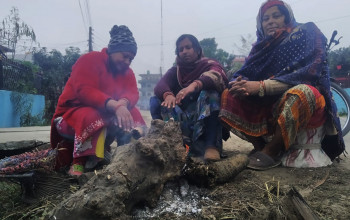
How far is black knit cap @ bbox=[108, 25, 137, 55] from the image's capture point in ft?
8.73

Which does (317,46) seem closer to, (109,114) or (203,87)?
(203,87)

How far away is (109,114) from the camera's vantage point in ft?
8.18

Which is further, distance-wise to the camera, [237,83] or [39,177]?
[237,83]

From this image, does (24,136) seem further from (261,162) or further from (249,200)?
(249,200)

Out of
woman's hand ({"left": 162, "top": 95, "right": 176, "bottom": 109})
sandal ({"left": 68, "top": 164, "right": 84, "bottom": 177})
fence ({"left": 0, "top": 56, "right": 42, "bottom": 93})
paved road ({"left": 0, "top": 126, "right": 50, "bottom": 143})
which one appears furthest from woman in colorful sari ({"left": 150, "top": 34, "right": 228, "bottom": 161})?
fence ({"left": 0, "top": 56, "right": 42, "bottom": 93})

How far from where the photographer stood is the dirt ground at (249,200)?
146 centimetres

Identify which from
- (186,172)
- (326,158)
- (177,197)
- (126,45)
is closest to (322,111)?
(326,158)

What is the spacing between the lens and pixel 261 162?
246 cm

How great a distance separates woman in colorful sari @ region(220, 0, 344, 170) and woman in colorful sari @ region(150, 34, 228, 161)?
165 millimetres

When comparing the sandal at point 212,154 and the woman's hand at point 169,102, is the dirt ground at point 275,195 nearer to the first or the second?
the sandal at point 212,154

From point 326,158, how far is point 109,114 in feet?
6.95

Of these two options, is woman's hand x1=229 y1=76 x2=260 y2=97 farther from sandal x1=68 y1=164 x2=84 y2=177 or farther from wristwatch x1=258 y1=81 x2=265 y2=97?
sandal x1=68 y1=164 x2=84 y2=177

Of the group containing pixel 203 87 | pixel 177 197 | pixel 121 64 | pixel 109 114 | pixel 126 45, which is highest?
pixel 126 45

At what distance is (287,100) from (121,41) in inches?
65.0
